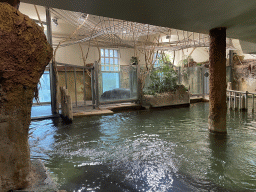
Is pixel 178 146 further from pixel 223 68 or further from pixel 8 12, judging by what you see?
pixel 8 12

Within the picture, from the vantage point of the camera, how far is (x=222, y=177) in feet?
9.35

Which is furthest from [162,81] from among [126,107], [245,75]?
[245,75]

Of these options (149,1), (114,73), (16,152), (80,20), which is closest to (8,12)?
(16,152)

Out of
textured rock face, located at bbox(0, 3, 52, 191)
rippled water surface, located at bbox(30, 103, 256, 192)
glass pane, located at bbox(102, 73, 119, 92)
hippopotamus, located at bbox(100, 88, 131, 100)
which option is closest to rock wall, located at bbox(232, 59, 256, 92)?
rippled water surface, located at bbox(30, 103, 256, 192)

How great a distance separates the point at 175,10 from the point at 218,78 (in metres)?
2.28

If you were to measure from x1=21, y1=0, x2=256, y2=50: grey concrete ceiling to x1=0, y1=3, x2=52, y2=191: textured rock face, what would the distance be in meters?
1.37

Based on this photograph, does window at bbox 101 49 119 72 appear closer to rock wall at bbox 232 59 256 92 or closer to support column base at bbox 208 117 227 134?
rock wall at bbox 232 59 256 92

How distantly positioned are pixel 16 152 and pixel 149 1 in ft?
8.72

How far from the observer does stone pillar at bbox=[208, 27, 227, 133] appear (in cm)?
475

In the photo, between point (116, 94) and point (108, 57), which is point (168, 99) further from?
point (108, 57)

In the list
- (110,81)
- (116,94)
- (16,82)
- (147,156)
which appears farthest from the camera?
(116,94)

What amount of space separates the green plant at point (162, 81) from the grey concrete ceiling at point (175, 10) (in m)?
5.94

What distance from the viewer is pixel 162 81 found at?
10.5 metres

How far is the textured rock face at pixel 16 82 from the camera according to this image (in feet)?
5.40
